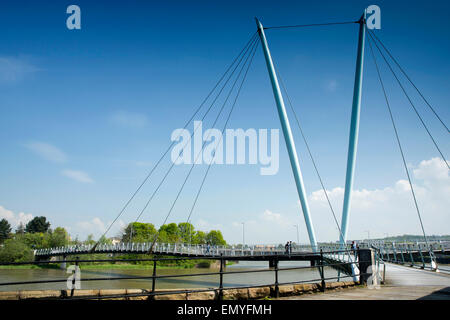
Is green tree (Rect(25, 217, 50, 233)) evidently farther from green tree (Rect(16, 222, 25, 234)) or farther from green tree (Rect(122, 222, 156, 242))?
green tree (Rect(122, 222, 156, 242))

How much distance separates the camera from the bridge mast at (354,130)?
66.6ft

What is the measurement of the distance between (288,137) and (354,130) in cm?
529

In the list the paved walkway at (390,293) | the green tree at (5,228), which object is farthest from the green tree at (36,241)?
the paved walkway at (390,293)

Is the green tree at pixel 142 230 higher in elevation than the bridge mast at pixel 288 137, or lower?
lower

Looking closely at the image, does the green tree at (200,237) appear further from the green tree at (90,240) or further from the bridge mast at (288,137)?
the bridge mast at (288,137)

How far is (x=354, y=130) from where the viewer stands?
74.7ft

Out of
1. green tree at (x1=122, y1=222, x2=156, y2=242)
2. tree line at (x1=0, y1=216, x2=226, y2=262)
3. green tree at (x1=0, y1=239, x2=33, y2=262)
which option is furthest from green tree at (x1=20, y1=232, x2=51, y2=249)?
green tree at (x1=122, y1=222, x2=156, y2=242)

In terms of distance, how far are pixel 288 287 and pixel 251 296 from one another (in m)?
1.15

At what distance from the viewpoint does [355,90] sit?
78.1 ft

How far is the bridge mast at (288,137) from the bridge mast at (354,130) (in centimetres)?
220

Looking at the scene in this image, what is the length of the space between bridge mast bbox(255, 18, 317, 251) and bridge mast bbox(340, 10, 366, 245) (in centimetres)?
220

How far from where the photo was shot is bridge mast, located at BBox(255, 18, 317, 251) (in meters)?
20.3
